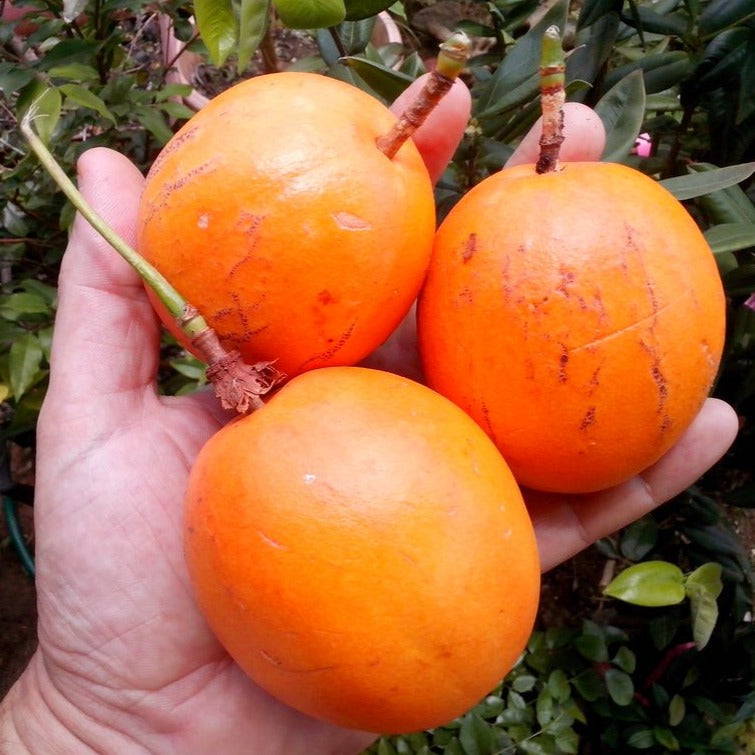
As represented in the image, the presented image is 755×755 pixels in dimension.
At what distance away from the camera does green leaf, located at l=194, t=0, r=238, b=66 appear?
1.10 meters

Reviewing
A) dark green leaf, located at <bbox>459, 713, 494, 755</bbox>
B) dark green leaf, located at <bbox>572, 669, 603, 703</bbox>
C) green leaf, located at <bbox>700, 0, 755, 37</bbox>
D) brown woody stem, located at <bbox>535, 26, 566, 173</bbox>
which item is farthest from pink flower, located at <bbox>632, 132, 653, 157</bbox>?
dark green leaf, located at <bbox>459, 713, 494, 755</bbox>

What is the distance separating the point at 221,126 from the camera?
1015 millimetres

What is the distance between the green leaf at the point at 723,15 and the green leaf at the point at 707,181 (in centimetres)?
24

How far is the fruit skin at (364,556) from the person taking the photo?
0.88 metres

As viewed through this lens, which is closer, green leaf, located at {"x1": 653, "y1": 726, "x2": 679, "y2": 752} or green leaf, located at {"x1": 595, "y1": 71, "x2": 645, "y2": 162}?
green leaf, located at {"x1": 595, "y1": 71, "x2": 645, "y2": 162}

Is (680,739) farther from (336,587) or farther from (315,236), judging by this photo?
(315,236)

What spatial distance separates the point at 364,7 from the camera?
46.3 inches

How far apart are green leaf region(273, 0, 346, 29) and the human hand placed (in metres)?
0.32

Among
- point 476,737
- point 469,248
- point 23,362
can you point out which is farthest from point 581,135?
point 476,737

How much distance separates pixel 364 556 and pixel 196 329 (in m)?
0.36

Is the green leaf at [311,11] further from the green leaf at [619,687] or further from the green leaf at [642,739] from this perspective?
the green leaf at [642,739]

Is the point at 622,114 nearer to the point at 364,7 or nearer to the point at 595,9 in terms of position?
the point at 595,9

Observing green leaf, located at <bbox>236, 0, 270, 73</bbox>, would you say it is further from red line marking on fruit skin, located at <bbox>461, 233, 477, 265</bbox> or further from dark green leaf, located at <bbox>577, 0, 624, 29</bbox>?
dark green leaf, located at <bbox>577, 0, 624, 29</bbox>

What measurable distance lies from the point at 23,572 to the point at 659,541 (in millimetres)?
1906
